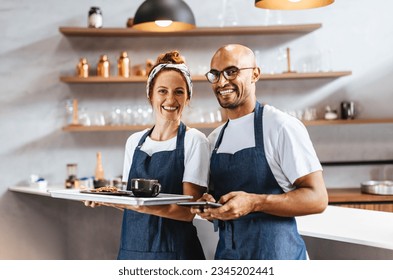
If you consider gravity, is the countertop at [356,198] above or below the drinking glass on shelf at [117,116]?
below

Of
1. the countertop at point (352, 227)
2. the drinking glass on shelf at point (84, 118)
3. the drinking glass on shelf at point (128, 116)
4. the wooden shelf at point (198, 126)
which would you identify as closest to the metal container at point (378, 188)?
the wooden shelf at point (198, 126)

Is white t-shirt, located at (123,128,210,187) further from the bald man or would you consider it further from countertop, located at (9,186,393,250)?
countertop, located at (9,186,393,250)

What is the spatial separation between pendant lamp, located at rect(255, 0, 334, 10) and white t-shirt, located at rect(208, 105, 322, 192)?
927 mm

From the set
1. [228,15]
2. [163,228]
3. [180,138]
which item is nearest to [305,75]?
[228,15]

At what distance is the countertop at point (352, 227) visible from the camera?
80.6 inches

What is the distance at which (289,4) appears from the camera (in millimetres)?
2547

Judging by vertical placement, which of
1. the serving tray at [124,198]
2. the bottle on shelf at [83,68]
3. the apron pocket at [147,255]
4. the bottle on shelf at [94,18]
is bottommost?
the apron pocket at [147,255]

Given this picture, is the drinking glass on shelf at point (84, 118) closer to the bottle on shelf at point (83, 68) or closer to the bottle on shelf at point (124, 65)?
the bottle on shelf at point (83, 68)

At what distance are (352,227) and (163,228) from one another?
89 centimetres

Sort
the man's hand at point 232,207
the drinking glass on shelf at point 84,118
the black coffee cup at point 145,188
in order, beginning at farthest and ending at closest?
1. the drinking glass on shelf at point 84,118
2. the black coffee cup at point 145,188
3. the man's hand at point 232,207

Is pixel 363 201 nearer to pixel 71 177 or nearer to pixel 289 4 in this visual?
pixel 289 4

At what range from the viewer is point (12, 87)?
15.7ft
